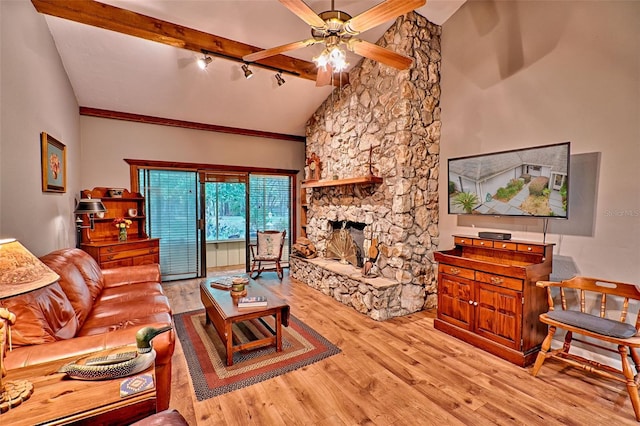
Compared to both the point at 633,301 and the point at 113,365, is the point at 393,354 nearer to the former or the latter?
the point at 633,301

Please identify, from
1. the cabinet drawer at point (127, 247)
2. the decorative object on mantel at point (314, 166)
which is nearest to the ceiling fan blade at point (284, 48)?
the decorative object on mantel at point (314, 166)

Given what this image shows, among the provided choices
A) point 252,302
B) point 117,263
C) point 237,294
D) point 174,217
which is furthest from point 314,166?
point 117,263

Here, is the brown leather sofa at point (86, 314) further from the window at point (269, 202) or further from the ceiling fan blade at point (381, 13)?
the window at point (269, 202)

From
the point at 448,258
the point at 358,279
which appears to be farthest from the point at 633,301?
the point at 358,279

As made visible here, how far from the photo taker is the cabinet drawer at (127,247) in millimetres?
4059

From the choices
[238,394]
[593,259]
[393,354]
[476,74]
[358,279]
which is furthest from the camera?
[358,279]

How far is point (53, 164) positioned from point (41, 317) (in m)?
2.11

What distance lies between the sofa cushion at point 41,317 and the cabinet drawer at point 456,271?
11.0 feet

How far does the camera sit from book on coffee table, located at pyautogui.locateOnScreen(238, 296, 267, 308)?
2774 mm

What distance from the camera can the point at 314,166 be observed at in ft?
Answer: 18.5

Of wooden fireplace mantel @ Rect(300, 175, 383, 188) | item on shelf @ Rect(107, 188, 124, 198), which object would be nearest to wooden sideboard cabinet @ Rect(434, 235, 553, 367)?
wooden fireplace mantel @ Rect(300, 175, 383, 188)

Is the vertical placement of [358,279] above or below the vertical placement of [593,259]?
below

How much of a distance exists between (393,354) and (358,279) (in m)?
1.21

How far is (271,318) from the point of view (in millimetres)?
3650
